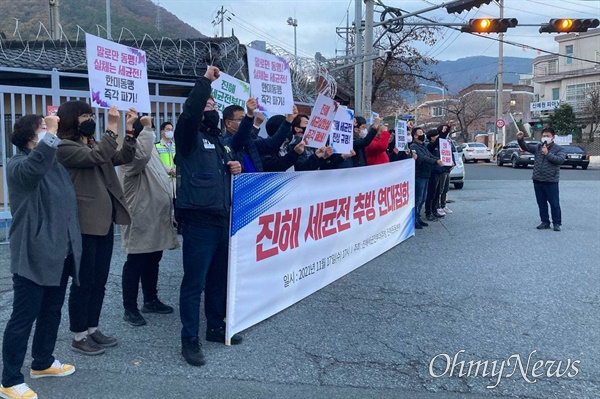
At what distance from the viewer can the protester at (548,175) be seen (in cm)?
959

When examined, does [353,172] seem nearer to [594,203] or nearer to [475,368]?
[475,368]

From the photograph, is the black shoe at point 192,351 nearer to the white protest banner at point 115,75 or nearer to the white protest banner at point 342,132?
the white protest banner at point 115,75

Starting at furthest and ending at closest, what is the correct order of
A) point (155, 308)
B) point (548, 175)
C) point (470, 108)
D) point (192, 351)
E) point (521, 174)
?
point (470, 108) < point (521, 174) < point (548, 175) < point (155, 308) < point (192, 351)

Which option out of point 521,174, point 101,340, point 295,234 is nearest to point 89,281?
point 101,340

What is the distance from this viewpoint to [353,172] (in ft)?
21.9

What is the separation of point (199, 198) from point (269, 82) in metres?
2.18

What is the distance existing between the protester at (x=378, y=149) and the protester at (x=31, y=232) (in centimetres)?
584

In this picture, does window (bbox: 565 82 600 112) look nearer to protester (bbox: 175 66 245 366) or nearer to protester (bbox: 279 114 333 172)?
protester (bbox: 279 114 333 172)

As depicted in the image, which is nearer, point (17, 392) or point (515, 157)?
point (17, 392)

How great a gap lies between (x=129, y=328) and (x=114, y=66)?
2.24 meters

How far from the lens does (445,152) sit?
1097 cm

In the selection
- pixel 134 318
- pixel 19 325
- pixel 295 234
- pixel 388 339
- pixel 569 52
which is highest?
pixel 569 52

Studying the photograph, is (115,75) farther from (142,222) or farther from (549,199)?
(549,199)

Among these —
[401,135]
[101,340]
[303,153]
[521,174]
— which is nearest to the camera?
[101,340]
